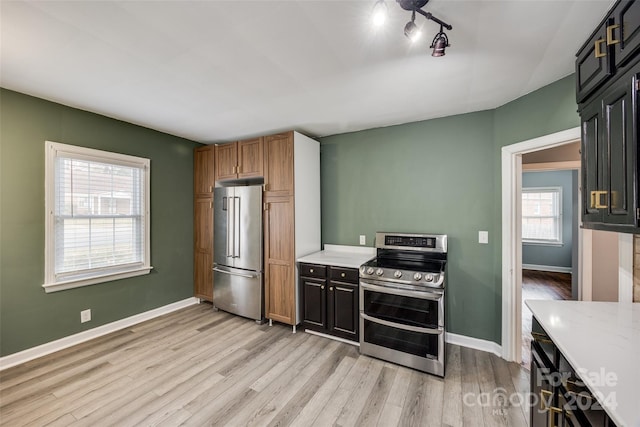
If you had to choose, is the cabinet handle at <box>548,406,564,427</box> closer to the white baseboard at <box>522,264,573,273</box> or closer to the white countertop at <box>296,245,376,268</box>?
the white countertop at <box>296,245,376,268</box>

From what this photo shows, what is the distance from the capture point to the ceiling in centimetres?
140

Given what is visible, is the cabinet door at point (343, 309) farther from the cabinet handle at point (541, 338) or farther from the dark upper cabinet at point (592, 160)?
the dark upper cabinet at point (592, 160)

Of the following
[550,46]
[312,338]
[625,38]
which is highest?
[550,46]

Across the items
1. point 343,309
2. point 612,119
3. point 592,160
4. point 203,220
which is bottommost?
point 343,309

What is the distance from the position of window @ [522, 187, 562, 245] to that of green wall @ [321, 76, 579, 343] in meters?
4.68

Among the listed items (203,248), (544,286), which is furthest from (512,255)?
(203,248)

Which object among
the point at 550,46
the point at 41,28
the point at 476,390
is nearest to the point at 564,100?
the point at 550,46

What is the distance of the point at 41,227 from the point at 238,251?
6.42 feet

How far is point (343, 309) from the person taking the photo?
9.38ft

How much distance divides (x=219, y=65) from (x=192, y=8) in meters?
0.54

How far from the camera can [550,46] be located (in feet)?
5.41

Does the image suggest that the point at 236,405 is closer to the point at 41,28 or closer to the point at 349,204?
the point at 349,204

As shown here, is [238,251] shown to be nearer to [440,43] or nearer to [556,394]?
[440,43]

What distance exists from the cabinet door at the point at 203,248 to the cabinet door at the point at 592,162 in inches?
158
